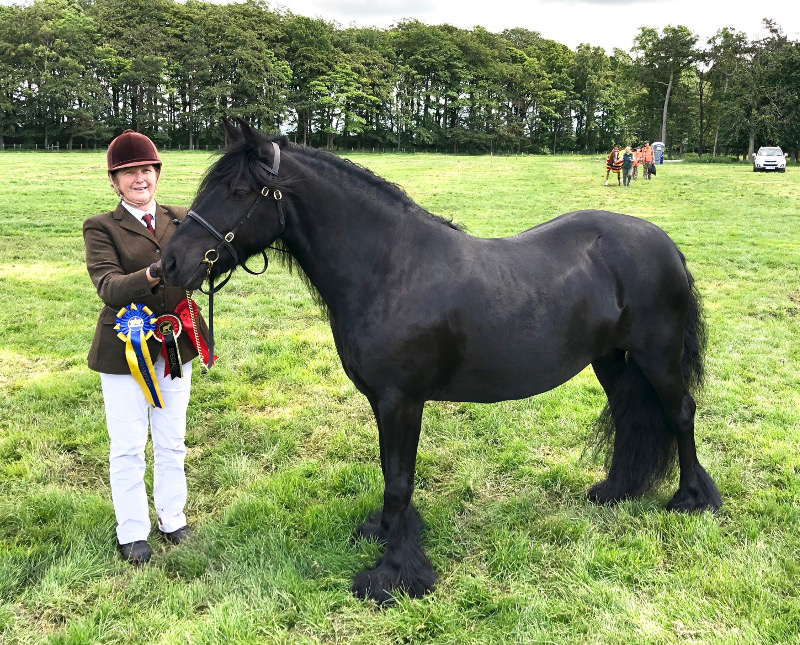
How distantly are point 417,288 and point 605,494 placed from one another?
2.24m

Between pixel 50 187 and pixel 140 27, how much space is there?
5573 cm

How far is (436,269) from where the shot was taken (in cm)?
301

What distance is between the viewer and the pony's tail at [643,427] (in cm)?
371

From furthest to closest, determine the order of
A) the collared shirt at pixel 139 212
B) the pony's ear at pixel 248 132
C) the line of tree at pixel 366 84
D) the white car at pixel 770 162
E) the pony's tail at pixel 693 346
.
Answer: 1. the line of tree at pixel 366 84
2. the white car at pixel 770 162
3. the pony's tail at pixel 693 346
4. the collared shirt at pixel 139 212
5. the pony's ear at pixel 248 132

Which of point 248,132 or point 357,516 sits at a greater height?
point 248,132

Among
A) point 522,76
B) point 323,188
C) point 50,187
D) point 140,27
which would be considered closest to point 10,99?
point 140,27

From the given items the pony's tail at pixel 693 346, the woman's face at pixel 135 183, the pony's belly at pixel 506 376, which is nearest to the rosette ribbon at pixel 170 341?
the woman's face at pixel 135 183

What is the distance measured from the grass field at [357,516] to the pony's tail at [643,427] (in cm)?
19

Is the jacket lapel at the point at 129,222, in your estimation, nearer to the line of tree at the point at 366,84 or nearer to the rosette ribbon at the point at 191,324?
the rosette ribbon at the point at 191,324

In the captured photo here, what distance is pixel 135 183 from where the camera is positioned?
10.0ft

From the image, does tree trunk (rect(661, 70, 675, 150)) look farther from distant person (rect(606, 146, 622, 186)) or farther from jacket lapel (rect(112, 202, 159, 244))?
jacket lapel (rect(112, 202, 159, 244))

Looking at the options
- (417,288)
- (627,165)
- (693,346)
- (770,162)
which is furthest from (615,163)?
(417,288)

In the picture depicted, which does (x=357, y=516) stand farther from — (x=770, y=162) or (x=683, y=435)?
(x=770, y=162)

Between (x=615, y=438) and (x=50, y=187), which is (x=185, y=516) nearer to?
(x=615, y=438)
